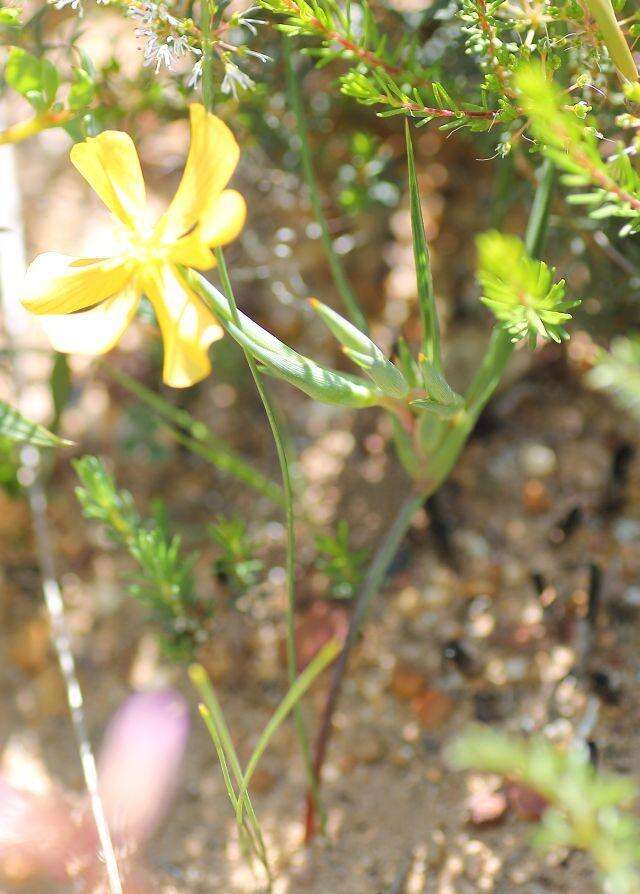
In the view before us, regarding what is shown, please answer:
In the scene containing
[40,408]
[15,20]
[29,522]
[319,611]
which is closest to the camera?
[15,20]

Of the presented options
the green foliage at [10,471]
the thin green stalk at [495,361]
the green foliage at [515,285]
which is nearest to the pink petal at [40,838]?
the green foliage at [10,471]

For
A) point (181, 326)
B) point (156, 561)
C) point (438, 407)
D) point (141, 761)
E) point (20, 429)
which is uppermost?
point (181, 326)

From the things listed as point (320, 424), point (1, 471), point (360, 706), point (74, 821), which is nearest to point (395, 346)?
point (320, 424)

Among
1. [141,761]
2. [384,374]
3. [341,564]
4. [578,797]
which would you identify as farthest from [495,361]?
[141,761]

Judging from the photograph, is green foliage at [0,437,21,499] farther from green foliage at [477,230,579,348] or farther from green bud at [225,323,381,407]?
green foliage at [477,230,579,348]

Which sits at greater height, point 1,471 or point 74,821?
point 1,471

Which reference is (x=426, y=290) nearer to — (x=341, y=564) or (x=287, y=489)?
(x=287, y=489)

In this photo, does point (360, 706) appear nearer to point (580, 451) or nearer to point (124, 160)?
point (580, 451)
